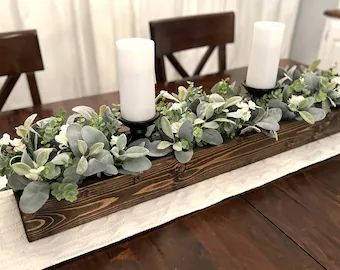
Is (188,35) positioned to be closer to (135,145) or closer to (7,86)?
(7,86)

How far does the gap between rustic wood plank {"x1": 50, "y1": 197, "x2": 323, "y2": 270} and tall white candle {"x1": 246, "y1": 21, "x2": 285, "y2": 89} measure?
0.36m

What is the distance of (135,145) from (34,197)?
22 cm

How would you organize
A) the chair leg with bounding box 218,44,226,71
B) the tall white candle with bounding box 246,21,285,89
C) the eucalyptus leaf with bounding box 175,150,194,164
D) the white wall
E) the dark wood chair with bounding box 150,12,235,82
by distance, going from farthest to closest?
1. the white wall
2. the chair leg with bounding box 218,44,226,71
3. the dark wood chair with bounding box 150,12,235,82
4. the tall white candle with bounding box 246,21,285,89
5. the eucalyptus leaf with bounding box 175,150,194,164

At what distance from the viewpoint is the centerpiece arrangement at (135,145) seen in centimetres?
62

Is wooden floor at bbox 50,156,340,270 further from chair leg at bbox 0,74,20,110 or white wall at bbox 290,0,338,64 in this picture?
white wall at bbox 290,0,338,64

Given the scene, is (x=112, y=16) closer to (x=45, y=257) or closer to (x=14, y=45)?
(x=14, y=45)

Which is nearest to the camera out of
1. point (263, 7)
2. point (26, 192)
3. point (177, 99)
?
point (26, 192)

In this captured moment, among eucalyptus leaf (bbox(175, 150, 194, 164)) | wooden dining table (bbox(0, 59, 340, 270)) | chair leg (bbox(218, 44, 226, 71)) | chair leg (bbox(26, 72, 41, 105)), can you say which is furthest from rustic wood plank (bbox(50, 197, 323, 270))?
chair leg (bbox(218, 44, 226, 71))

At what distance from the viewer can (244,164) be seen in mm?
863

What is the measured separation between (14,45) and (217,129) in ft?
2.59

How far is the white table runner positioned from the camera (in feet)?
2.06

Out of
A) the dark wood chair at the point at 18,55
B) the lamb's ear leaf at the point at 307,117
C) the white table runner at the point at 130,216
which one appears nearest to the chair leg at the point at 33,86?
the dark wood chair at the point at 18,55

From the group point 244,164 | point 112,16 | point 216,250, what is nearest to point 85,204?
point 216,250

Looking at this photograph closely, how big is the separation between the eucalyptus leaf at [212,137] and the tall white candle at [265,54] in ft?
0.75
